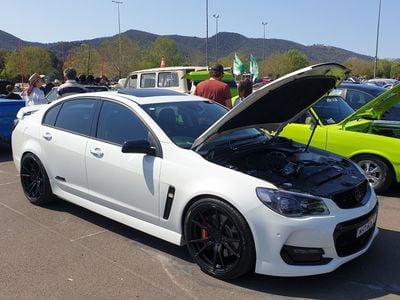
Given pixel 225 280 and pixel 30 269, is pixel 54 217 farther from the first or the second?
pixel 225 280

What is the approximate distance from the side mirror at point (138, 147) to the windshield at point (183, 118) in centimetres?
24

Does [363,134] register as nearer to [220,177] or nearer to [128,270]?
[220,177]

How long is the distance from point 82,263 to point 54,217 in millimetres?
1452

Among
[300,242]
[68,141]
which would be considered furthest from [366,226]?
[68,141]

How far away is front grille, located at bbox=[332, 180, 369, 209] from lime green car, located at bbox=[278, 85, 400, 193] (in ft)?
6.72

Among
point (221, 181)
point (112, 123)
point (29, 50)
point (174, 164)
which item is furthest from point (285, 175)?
point (29, 50)

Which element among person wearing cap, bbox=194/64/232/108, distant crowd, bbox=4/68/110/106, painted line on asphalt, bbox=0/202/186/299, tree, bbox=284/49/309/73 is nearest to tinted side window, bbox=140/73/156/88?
distant crowd, bbox=4/68/110/106

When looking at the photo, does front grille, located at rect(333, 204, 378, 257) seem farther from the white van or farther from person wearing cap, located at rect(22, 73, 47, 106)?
the white van

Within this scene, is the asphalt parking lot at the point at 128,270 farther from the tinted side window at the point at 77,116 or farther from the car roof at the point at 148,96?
the car roof at the point at 148,96

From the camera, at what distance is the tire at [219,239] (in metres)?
3.52

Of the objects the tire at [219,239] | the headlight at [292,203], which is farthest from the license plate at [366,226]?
the tire at [219,239]

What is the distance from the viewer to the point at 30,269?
397 centimetres

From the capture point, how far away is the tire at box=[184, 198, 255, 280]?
3.52 m

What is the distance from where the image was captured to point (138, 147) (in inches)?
161
